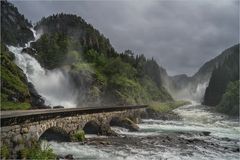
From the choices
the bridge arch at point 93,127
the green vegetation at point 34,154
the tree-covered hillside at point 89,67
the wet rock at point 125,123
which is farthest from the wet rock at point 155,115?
the green vegetation at point 34,154

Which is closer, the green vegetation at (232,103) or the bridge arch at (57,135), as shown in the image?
the bridge arch at (57,135)

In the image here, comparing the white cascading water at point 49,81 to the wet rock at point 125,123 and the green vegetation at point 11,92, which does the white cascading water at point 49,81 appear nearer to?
the green vegetation at point 11,92

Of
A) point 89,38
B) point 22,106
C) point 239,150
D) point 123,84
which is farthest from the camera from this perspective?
point 89,38

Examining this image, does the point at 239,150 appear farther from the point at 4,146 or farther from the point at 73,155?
the point at 4,146

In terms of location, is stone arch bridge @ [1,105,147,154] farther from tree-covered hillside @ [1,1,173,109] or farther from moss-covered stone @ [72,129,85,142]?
tree-covered hillside @ [1,1,173,109]

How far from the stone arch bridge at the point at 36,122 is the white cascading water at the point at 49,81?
51696 mm

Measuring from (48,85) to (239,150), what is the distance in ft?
259

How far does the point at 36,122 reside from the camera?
3359cm

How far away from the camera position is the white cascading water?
108 metres

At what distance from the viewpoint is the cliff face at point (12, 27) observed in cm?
13638

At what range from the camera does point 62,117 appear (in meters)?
42.4

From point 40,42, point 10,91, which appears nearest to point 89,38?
point 40,42

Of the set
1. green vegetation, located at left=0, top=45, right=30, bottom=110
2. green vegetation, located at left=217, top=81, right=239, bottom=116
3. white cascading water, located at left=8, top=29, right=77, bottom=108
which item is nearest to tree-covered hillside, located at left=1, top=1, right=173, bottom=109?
white cascading water, located at left=8, top=29, right=77, bottom=108

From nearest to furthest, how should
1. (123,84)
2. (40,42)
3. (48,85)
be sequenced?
1. (48,85)
2. (123,84)
3. (40,42)
